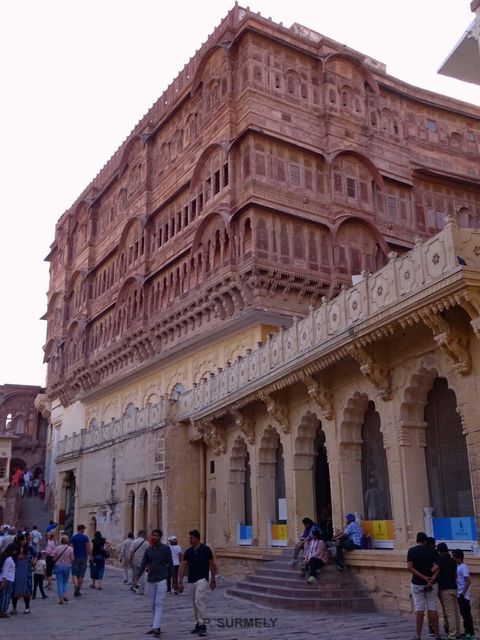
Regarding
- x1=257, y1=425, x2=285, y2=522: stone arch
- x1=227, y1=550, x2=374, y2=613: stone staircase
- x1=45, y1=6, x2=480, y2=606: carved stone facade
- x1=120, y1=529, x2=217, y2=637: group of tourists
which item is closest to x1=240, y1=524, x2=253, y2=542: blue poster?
x1=45, y1=6, x2=480, y2=606: carved stone facade

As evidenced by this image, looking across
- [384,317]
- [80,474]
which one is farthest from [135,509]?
[384,317]

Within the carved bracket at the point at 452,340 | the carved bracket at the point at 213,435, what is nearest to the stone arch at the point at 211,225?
the carved bracket at the point at 213,435

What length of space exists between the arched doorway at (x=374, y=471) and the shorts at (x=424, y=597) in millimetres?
4027

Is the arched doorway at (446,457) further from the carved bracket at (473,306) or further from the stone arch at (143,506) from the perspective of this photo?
the stone arch at (143,506)

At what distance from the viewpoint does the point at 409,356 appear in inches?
437

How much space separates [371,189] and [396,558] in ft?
62.9

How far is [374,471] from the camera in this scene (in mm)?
12742

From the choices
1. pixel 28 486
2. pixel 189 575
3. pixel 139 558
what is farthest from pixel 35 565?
pixel 28 486

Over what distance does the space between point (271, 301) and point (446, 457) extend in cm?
1329

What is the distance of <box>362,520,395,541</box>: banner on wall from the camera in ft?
37.9

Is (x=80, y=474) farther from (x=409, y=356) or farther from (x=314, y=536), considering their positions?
(x=409, y=356)

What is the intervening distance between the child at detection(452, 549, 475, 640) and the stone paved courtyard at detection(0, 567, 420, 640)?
79cm

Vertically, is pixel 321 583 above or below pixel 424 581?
below

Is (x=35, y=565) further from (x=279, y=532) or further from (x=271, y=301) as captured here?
(x=271, y=301)
